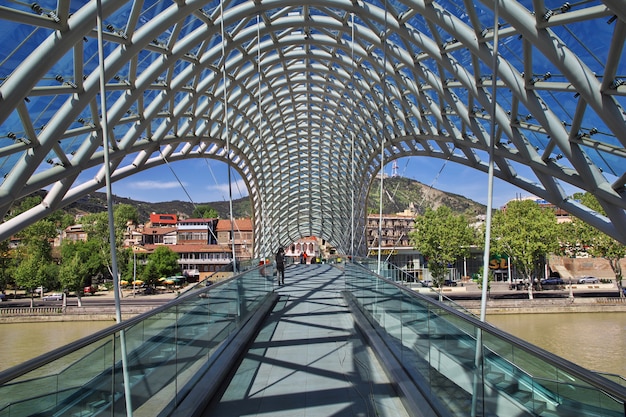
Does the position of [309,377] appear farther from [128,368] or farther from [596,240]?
[596,240]

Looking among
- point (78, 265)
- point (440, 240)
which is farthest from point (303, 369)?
point (440, 240)

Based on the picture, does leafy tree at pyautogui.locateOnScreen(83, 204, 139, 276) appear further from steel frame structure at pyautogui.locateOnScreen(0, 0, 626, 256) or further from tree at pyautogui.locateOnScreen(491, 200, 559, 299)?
tree at pyautogui.locateOnScreen(491, 200, 559, 299)

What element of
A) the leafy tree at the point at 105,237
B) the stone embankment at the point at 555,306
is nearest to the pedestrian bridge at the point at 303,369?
the stone embankment at the point at 555,306

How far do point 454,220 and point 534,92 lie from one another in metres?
49.4

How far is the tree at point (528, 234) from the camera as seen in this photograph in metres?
52.7

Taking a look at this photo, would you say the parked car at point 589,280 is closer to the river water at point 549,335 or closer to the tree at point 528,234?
the tree at point 528,234

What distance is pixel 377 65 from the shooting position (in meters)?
27.1

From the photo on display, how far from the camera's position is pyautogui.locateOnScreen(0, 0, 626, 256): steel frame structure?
13164 millimetres

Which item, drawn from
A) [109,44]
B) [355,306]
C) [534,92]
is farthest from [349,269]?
[109,44]

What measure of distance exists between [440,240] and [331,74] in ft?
110

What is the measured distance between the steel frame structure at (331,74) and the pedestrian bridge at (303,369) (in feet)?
14.2

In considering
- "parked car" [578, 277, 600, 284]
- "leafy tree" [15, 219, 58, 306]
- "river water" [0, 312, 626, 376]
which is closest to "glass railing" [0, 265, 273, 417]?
"river water" [0, 312, 626, 376]

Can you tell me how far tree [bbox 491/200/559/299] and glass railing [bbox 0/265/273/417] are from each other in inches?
2009

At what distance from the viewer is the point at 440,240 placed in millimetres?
61844
